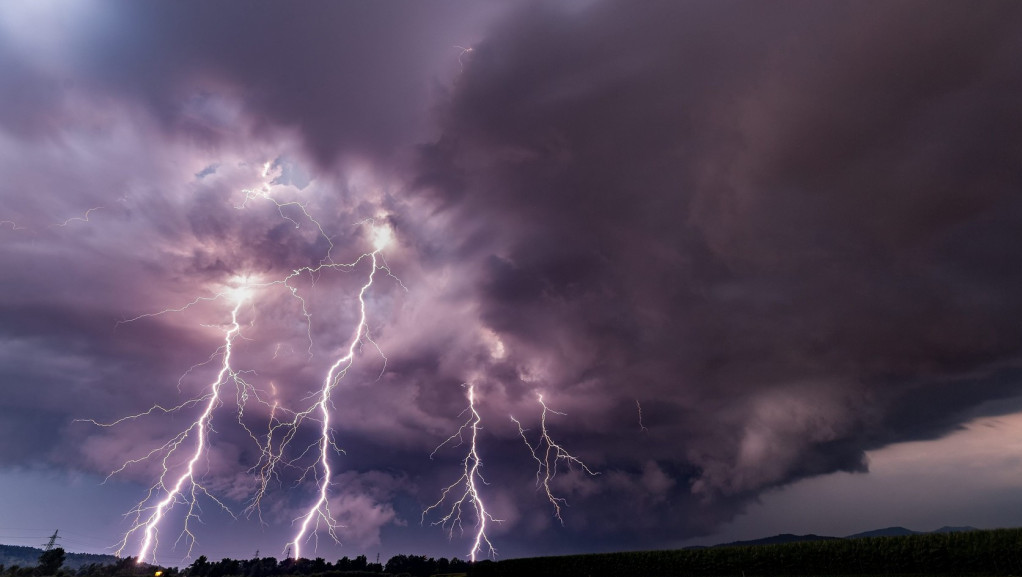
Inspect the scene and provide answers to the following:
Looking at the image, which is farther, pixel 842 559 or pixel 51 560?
pixel 51 560

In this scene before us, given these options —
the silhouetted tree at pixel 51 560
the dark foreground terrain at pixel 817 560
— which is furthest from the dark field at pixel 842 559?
the silhouetted tree at pixel 51 560

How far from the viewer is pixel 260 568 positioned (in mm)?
110750

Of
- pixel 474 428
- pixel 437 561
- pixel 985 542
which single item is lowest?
pixel 437 561

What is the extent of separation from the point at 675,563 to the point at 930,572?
726 inches

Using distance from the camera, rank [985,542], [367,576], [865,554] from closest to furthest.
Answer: [985,542] → [865,554] → [367,576]

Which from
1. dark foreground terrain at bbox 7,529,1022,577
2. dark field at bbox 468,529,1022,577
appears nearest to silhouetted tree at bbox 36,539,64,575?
dark foreground terrain at bbox 7,529,1022,577

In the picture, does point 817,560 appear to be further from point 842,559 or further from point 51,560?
point 51,560

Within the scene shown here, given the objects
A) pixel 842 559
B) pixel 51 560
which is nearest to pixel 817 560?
pixel 842 559

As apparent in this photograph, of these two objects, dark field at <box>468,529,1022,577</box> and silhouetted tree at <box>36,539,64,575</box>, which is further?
silhouetted tree at <box>36,539,64,575</box>

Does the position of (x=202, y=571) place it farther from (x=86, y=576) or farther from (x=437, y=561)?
(x=437, y=561)

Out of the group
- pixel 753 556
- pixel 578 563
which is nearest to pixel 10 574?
pixel 578 563

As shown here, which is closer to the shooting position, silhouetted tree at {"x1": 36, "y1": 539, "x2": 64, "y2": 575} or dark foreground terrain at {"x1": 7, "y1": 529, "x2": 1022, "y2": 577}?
dark foreground terrain at {"x1": 7, "y1": 529, "x2": 1022, "y2": 577}

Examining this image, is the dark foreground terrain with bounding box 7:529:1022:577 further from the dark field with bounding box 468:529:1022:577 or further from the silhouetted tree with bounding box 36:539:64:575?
the silhouetted tree with bounding box 36:539:64:575

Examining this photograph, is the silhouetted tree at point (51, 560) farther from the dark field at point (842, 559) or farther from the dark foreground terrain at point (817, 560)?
the dark field at point (842, 559)
